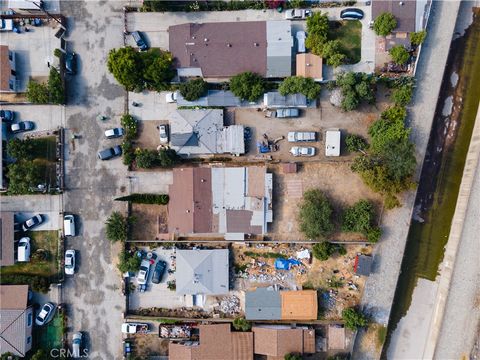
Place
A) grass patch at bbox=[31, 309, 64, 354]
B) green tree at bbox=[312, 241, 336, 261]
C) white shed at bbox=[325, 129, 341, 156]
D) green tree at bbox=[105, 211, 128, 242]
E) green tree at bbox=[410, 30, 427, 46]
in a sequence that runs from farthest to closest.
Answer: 1. grass patch at bbox=[31, 309, 64, 354]
2. white shed at bbox=[325, 129, 341, 156]
3. green tree at bbox=[105, 211, 128, 242]
4. green tree at bbox=[312, 241, 336, 261]
5. green tree at bbox=[410, 30, 427, 46]

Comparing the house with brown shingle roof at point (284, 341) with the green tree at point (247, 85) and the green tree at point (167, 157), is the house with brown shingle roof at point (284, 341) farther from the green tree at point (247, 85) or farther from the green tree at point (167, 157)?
the green tree at point (247, 85)

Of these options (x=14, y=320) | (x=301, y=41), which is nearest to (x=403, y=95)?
(x=301, y=41)

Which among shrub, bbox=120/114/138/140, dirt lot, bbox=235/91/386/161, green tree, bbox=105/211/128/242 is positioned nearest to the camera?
green tree, bbox=105/211/128/242

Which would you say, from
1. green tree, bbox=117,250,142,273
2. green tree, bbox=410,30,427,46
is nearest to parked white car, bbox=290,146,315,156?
green tree, bbox=410,30,427,46

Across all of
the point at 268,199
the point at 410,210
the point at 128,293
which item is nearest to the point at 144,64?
the point at 268,199

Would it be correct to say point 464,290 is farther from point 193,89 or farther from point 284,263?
point 193,89

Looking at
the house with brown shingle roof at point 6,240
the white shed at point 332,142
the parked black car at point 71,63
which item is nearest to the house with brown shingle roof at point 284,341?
the white shed at point 332,142

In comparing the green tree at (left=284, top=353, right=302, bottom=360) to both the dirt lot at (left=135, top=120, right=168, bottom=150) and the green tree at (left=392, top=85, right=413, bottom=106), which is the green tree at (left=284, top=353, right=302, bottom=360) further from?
the green tree at (left=392, top=85, right=413, bottom=106)
